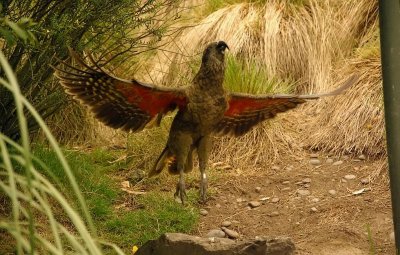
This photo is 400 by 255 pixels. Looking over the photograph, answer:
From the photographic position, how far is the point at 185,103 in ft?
14.7

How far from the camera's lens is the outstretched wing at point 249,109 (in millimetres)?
4477

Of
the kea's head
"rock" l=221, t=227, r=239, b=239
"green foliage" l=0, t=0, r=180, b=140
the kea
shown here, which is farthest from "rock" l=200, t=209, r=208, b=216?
the kea's head

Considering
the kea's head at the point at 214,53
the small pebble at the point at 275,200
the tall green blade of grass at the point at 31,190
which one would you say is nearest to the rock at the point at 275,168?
the small pebble at the point at 275,200

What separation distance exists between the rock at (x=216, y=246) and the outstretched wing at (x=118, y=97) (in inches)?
31.2

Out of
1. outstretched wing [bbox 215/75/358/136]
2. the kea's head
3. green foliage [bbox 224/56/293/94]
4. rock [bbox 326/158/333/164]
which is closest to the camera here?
the kea's head

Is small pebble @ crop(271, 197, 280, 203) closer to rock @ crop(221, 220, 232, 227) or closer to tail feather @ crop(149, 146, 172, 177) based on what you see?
rock @ crop(221, 220, 232, 227)

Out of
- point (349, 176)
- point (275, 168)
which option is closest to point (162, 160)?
point (275, 168)

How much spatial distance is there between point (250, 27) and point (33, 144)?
111 inches

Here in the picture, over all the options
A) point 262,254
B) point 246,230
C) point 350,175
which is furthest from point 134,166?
point 262,254

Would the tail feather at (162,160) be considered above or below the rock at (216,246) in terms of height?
above

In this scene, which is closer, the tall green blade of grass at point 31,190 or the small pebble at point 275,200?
the tall green blade of grass at point 31,190

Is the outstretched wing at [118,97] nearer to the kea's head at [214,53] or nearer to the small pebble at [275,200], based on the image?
the kea's head at [214,53]

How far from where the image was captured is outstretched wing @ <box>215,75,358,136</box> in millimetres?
4477

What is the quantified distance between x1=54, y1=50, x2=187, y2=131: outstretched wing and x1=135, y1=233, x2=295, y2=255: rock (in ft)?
2.60
